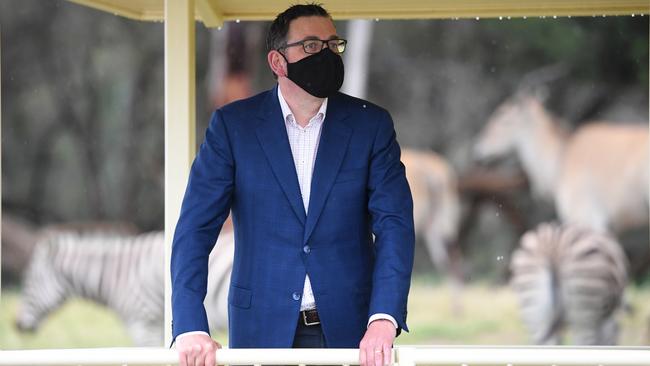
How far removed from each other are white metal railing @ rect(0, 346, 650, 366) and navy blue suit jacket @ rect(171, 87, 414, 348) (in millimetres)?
486

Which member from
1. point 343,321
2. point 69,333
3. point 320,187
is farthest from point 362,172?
point 69,333

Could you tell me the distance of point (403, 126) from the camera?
11.2 meters

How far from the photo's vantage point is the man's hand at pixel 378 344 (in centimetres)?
277

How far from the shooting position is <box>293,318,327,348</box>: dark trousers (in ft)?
10.9

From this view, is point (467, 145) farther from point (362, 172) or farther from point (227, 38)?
point (362, 172)

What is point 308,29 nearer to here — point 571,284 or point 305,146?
point 305,146

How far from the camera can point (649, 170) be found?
1102 centimetres

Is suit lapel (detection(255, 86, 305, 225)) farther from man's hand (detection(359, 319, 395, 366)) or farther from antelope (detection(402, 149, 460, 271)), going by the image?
antelope (detection(402, 149, 460, 271))

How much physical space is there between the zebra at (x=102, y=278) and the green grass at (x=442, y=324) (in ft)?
0.42

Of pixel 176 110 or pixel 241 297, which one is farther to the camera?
pixel 176 110

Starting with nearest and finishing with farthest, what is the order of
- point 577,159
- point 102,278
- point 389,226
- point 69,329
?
point 389,226
point 577,159
point 69,329
point 102,278

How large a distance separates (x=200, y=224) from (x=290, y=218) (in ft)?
0.84

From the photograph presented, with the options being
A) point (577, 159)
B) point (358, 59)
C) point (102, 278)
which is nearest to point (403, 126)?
point (358, 59)

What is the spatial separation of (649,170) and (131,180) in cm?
501
